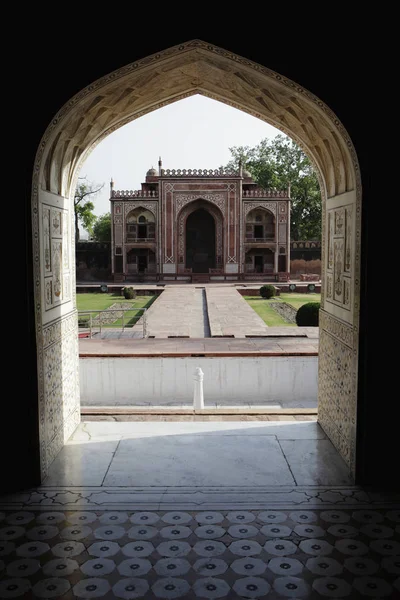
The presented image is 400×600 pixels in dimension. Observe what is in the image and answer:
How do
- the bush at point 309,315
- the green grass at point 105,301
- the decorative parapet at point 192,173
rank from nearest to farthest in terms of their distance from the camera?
the bush at point 309,315, the green grass at point 105,301, the decorative parapet at point 192,173

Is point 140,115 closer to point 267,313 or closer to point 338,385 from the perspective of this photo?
point 338,385

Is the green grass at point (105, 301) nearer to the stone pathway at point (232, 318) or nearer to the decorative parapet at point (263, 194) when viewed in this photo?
the stone pathway at point (232, 318)

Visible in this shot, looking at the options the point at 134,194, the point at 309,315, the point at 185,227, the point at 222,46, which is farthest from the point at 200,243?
the point at 222,46

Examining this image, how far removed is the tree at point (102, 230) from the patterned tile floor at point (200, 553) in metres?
32.2

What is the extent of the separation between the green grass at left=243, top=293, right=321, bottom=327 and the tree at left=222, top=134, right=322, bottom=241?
13447 mm

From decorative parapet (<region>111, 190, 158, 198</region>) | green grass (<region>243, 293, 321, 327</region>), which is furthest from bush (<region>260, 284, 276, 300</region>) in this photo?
decorative parapet (<region>111, 190, 158, 198</region>)

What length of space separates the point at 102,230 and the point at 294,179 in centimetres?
1247

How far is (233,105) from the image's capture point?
5023 mm

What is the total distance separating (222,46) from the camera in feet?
12.6

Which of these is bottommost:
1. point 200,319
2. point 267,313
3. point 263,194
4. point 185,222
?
point 267,313

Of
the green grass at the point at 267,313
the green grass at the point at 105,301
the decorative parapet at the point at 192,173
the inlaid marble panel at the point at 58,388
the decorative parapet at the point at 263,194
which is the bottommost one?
the green grass at the point at 267,313

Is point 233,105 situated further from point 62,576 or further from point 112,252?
point 112,252

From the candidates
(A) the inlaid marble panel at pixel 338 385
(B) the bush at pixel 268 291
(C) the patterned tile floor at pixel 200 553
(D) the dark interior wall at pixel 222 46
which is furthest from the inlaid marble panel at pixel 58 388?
(B) the bush at pixel 268 291

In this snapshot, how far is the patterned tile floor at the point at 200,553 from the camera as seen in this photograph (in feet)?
8.77
